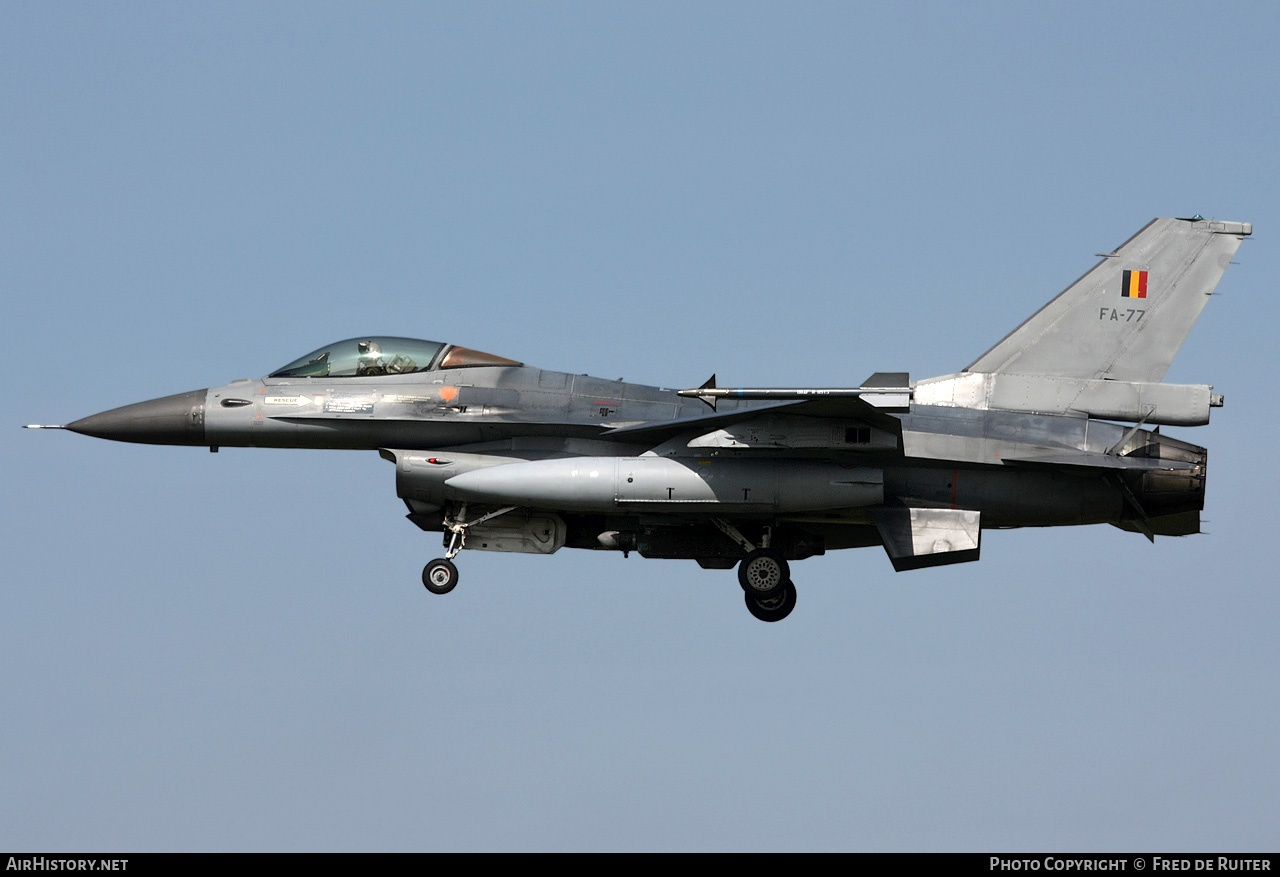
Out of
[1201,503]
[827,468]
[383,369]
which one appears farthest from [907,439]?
[383,369]

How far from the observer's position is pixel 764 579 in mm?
19203

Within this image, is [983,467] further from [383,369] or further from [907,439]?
[383,369]

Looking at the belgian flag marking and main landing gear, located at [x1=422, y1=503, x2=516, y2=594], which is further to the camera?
the belgian flag marking

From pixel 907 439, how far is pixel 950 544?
4.38ft

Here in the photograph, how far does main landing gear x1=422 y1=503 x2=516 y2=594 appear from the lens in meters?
19.1

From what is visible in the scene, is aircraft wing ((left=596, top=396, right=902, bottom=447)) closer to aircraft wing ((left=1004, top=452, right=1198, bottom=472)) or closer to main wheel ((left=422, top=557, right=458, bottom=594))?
aircraft wing ((left=1004, top=452, right=1198, bottom=472))

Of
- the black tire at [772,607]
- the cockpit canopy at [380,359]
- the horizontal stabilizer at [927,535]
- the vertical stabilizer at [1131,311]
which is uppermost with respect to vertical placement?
the vertical stabilizer at [1131,311]

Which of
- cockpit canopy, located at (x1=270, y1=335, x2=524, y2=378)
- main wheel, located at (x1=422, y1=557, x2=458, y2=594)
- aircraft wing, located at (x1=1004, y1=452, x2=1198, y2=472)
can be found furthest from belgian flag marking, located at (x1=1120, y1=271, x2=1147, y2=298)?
main wheel, located at (x1=422, y1=557, x2=458, y2=594)

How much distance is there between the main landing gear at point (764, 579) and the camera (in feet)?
63.0

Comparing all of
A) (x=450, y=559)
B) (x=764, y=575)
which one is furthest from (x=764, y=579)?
(x=450, y=559)

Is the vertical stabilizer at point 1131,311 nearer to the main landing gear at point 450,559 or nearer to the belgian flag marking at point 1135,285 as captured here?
the belgian flag marking at point 1135,285

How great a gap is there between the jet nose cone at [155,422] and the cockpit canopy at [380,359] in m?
1.06

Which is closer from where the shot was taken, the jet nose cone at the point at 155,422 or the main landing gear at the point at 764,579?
the main landing gear at the point at 764,579

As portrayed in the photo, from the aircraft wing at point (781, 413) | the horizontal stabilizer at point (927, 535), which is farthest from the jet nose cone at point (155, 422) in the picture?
the horizontal stabilizer at point (927, 535)
